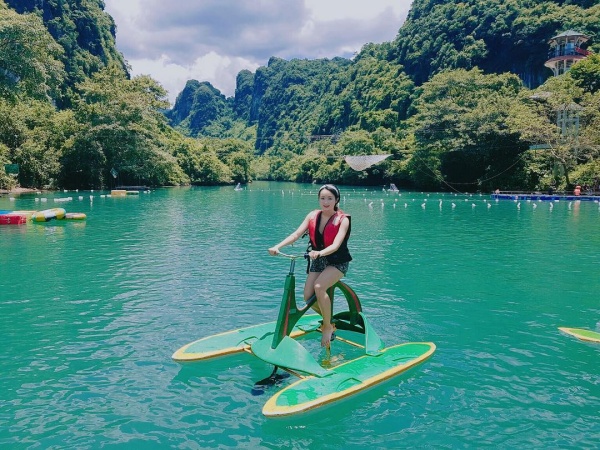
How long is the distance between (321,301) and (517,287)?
894 centimetres

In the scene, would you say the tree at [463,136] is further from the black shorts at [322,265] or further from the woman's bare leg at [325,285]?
the woman's bare leg at [325,285]

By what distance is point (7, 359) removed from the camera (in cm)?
859

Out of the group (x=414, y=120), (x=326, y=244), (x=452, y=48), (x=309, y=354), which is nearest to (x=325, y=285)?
(x=326, y=244)

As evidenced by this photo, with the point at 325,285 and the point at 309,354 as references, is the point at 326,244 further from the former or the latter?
the point at 309,354

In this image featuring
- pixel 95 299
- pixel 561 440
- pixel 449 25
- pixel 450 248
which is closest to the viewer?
pixel 561 440

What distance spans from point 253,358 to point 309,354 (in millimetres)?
1626

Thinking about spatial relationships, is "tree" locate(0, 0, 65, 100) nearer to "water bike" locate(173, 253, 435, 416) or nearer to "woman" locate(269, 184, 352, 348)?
"water bike" locate(173, 253, 435, 416)

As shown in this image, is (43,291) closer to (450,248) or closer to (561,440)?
(561,440)

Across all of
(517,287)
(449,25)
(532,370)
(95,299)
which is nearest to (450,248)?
(517,287)

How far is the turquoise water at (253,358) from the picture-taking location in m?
6.30

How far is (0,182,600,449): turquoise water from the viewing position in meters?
6.30

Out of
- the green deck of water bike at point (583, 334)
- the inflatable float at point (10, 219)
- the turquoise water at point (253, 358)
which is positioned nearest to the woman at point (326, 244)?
the turquoise water at point (253, 358)

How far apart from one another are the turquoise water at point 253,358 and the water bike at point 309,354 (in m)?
0.22

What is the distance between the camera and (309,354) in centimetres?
738
